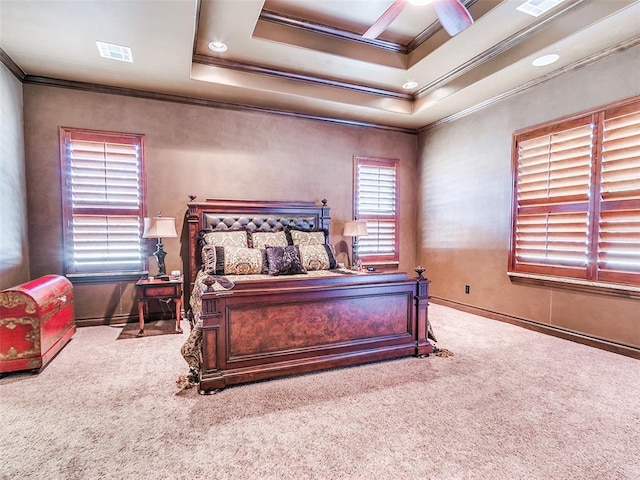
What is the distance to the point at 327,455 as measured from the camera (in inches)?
68.4

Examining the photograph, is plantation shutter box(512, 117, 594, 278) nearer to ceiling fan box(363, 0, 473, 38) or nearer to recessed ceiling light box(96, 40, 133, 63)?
ceiling fan box(363, 0, 473, 38)

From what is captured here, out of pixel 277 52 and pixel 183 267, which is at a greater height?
pixel 277 52

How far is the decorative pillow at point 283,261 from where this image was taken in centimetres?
397

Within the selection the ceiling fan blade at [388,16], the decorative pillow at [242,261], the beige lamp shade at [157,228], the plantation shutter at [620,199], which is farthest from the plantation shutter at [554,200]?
the beige lamp shade at [157,228]

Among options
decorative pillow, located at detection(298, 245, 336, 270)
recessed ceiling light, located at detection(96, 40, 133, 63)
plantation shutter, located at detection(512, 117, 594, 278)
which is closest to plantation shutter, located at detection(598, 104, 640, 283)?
plantation shutter, located at detection(512, 117, 594, 278)

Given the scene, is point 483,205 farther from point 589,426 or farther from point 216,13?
point 216,13

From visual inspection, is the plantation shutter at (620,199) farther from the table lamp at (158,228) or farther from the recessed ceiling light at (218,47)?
the table lamp at (158,228)

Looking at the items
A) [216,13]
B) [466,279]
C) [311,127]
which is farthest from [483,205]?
[216,13]

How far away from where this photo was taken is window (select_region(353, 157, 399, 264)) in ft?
17.9

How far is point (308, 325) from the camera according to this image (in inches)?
106

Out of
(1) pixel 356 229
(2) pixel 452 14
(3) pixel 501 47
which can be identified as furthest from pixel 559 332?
(2) pixel 452 14

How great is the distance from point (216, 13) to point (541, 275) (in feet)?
14.7

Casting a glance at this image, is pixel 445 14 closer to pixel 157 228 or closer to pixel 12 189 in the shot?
pixel 157 228

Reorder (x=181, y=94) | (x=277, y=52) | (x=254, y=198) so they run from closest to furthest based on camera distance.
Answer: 1. (x=277, y=52)
2. (x=181, y=94)
3. (x=254, y=198)
